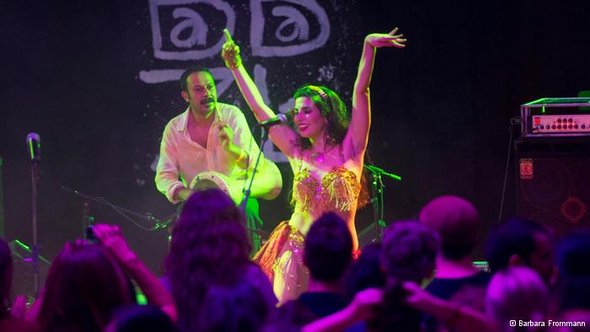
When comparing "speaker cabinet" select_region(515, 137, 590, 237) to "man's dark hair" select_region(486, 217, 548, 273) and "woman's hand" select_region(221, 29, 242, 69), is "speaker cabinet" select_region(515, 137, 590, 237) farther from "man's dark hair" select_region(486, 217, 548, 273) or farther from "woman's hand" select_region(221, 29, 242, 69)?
"man's dark hair" select_region(486, 217, 548, 273)

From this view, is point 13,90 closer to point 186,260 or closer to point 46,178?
point 46,178

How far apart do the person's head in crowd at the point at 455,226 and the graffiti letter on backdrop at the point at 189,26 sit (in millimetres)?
4654

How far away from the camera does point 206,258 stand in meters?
3.19

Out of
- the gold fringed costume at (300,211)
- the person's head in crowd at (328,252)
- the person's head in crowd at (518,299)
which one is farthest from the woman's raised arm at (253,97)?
the person's head in crowd at (518,299)

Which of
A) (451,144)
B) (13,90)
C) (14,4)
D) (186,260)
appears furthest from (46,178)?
(186,260)

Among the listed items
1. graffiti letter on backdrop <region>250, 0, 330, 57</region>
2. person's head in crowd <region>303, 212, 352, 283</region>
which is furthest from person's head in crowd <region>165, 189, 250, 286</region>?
graffiti letter on backdrop <region>250, 0, 330, 57</region>

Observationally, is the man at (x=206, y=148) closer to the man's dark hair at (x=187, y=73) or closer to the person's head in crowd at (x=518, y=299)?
the man's dark hair at (x=187, y=73)

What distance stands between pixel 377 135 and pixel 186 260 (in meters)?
4.42

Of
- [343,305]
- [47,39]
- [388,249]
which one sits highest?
[47,39]

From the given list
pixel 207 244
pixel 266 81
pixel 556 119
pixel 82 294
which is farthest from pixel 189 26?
pixel 82 294

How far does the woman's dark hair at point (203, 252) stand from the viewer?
3.14m

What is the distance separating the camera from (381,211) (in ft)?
24.3

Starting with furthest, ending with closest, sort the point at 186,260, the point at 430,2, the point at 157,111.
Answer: the point at 157,111, the point at 430,2, the point at 186,260

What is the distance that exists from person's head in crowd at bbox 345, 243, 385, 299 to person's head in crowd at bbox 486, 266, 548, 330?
1.83ft
